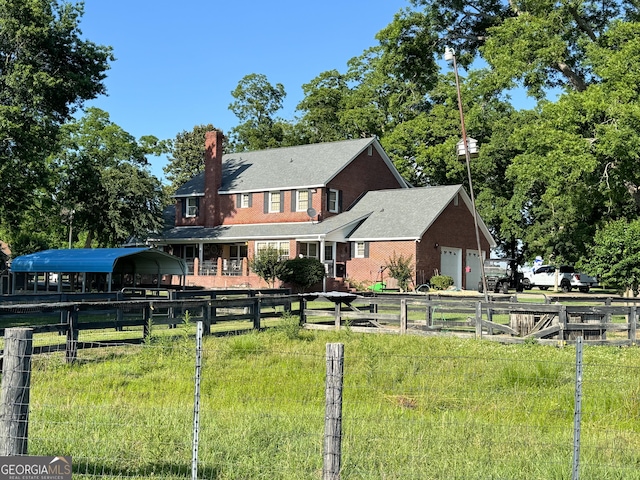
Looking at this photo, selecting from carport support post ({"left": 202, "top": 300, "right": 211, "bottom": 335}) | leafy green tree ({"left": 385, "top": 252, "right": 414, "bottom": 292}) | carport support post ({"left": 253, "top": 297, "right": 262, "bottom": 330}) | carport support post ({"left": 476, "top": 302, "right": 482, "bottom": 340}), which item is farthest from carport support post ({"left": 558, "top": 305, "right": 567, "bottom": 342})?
leafy green tree ({"left": 385, "top": 252, "right": 414, "bottom": 292})

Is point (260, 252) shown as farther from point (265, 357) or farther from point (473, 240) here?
point (265, 357)

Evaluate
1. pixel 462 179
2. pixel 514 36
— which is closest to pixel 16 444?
pixel 514 36

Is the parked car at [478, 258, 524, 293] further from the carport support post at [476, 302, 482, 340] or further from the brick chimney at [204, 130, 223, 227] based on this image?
the carport support post at [476, 302, 482, 340]

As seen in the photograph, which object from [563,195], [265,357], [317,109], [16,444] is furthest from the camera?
[317,109]

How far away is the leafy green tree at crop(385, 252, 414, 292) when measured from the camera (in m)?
39.6

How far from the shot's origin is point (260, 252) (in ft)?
128

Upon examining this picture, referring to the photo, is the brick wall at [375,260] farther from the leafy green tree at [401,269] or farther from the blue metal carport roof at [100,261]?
the blue metal carport roof at [100,261]

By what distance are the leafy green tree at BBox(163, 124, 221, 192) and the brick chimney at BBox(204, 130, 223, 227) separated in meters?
35.7

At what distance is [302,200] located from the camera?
1799 inches

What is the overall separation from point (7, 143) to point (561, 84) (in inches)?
1137

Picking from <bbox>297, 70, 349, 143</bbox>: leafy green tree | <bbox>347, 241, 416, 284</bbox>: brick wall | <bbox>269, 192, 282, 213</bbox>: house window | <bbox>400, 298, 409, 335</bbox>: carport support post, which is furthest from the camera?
<bbox>297, 70, 349, 143</bbox>: leafy green tree

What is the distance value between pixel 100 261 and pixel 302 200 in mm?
16618

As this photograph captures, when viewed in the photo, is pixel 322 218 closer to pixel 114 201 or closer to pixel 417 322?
pixel 114 201

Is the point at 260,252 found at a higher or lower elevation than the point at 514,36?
lower
